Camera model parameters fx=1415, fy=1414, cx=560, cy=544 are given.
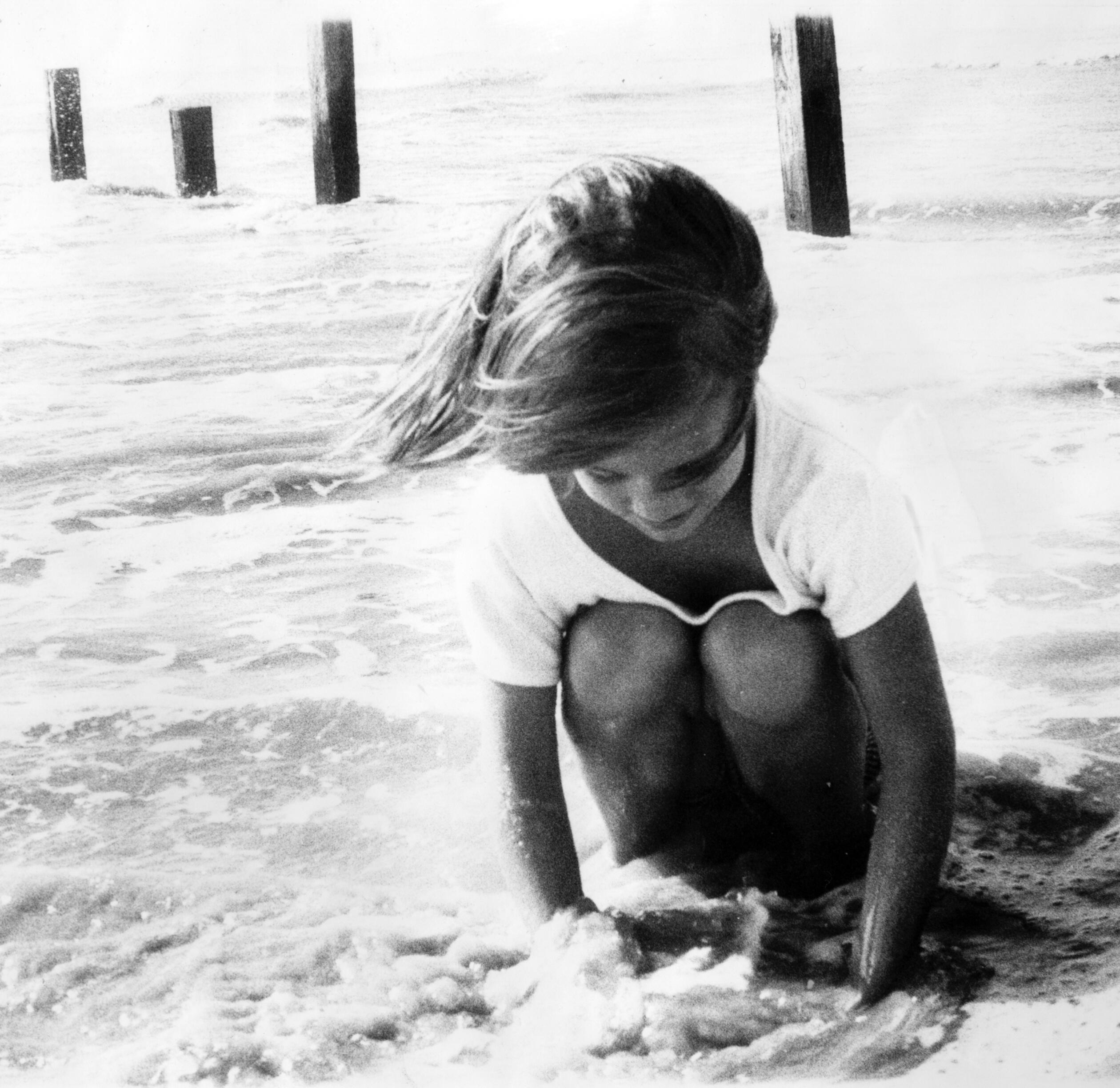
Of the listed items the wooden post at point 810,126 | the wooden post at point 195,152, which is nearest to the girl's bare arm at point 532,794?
the wooden post at point 810,126

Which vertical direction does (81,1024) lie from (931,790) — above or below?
below

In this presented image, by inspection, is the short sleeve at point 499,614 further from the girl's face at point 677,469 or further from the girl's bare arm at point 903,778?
the girl's bare arm at point 903,778

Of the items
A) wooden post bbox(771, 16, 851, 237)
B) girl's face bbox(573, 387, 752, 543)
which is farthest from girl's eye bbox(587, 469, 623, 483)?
wooden post bbox(771, 16, 851, 237)

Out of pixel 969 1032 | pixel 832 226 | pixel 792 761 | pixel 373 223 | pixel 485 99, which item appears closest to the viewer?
pixel 969 1032

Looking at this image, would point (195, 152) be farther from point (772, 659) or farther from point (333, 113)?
point (772, 659)

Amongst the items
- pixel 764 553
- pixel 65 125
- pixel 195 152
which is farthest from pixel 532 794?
pixel 195 152

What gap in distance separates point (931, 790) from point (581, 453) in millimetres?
284

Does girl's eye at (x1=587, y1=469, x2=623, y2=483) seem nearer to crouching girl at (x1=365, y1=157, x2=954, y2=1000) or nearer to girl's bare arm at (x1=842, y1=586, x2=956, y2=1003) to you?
crouching girl at (x1=365, y1=157, x2=954, y2=1000)

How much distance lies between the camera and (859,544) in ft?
2.52

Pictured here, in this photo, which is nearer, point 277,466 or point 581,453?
point 581,453

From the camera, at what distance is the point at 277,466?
183 centimetres

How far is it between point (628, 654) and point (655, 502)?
0.16 meters

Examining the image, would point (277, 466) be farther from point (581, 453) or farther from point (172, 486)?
point (581, 453)

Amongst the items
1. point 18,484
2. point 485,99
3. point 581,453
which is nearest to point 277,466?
point 18,484
